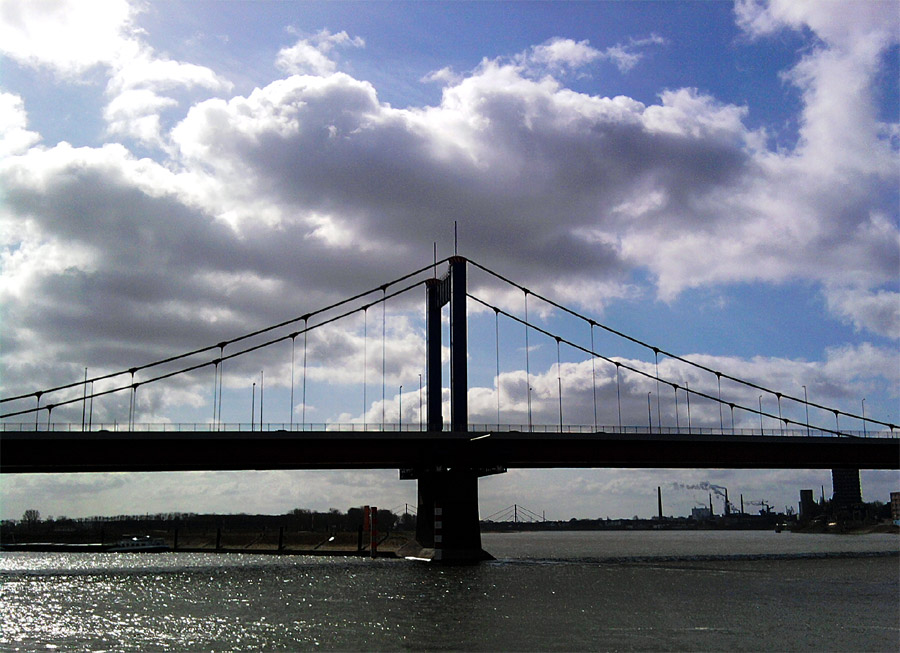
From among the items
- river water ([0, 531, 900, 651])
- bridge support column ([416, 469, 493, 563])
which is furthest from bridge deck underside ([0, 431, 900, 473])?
river water ([0, 531, 900, 651])

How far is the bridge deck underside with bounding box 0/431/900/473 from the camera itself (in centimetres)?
8206

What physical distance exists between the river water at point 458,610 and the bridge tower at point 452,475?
7.72 metres

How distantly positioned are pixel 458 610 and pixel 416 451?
41.8 m

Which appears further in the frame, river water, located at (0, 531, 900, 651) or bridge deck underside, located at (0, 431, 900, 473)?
bridge deck underside, located at (0, 431, 900, 473)

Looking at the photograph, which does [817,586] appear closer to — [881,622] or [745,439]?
[881,622]

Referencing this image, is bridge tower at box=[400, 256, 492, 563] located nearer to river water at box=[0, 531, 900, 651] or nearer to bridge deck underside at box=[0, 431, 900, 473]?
bridge deck underside at box=[0, 431, 900, 473]

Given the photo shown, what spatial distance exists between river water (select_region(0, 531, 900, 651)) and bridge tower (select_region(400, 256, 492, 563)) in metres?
7.72

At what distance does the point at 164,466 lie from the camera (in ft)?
279

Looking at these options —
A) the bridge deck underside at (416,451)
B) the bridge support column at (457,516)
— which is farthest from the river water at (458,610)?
the bridge deck underside at (416,451)

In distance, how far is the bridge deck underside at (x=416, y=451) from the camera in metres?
82.1

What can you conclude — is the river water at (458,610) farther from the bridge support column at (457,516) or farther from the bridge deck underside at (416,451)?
the bridge deck underside at (416,451)

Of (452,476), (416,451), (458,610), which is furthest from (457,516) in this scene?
(458,610)

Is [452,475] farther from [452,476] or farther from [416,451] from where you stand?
[416,451]

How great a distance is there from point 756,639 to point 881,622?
10.2 m
